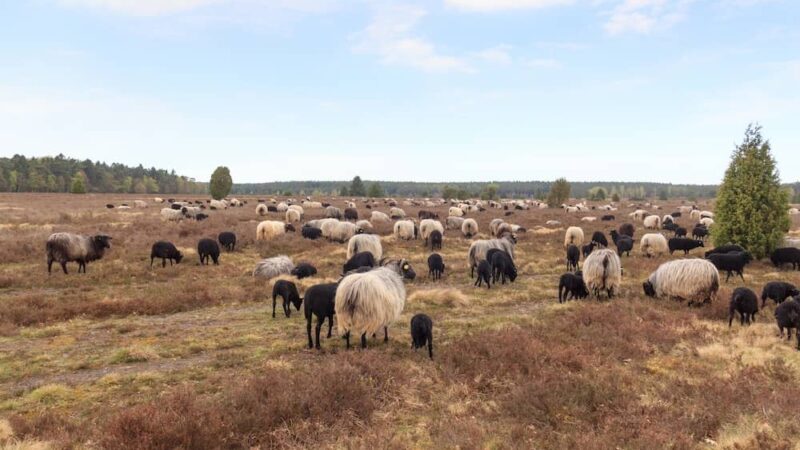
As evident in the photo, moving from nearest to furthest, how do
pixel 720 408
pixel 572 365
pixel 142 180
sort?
pixel 720 408 < pixel 572 365 < pixel 142 180

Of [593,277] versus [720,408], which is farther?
[593,277]

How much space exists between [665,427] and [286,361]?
7761 mm

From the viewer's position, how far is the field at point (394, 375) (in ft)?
23.2

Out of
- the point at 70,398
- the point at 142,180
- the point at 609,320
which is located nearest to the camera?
the point at 70,398

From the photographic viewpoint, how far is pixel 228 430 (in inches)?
→ 282

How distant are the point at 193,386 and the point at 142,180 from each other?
176069 millimetres

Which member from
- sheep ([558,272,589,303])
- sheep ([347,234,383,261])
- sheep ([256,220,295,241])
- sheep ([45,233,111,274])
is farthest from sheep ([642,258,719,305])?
sheep ([45,233,111,274])

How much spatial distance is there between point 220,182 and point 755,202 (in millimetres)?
77334

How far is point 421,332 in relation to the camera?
444 inches

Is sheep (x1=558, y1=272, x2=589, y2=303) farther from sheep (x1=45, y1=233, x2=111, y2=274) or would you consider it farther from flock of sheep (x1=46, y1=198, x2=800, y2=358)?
sheep (x1=45, y1=233, x2=111, y2=274)

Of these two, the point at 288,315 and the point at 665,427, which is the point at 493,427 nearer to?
the point at 665,427

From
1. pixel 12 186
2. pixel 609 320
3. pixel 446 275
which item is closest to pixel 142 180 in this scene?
pixel 12 186

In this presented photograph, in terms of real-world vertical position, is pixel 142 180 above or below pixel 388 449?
above

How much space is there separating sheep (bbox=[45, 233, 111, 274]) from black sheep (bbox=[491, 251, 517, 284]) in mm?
19561
